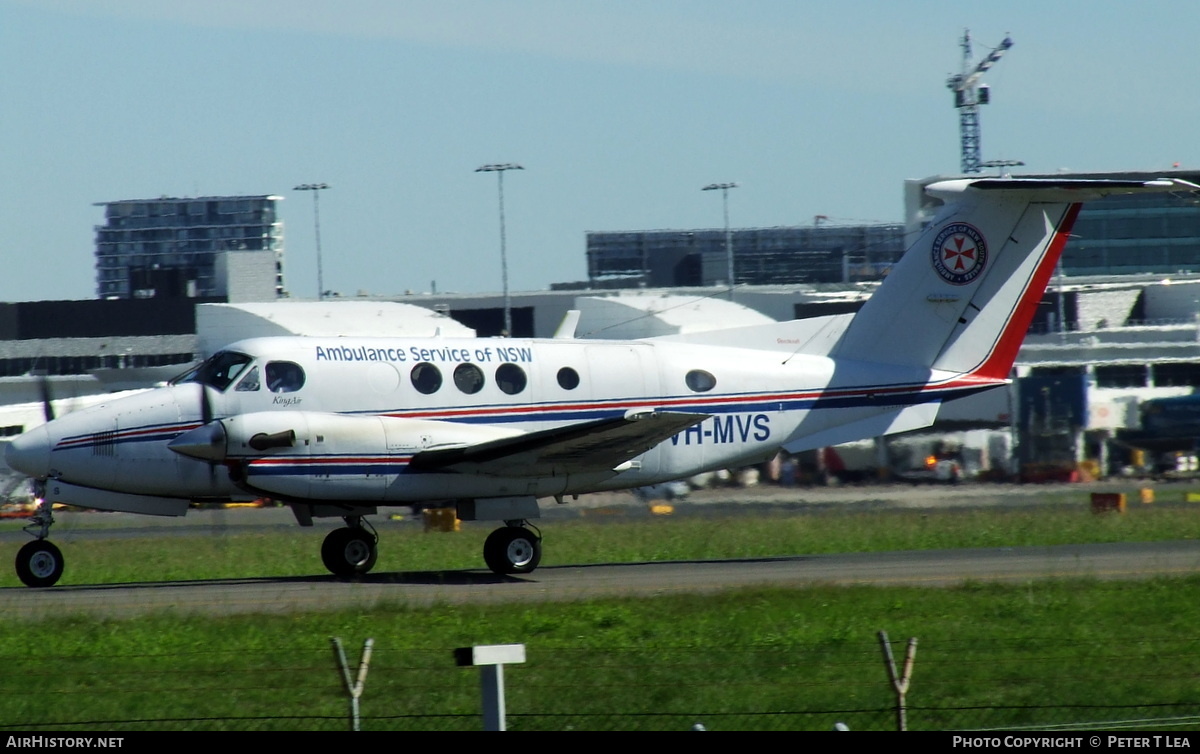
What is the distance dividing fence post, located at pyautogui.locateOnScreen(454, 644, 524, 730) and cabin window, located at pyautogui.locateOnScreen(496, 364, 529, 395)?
12416mm

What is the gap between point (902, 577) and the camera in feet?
57.9

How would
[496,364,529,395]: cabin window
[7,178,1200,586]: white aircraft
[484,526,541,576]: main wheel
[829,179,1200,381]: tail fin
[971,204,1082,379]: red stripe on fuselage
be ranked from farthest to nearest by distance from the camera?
[971,204,1082,379]: red stripe on fuselage → [829,179,1200,381]: tail fin → [496,364,529,395]: cabin window → [484,526,541,576]: main wheel → [7,178,1200,586]: white aircraft

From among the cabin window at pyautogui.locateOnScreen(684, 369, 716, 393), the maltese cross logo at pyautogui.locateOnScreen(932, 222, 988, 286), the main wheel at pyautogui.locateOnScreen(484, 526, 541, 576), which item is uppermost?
the maltese cross logo at pyautogui.locateOnScreen(932, 222, 988, 286)

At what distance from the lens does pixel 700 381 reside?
1995 centimetres

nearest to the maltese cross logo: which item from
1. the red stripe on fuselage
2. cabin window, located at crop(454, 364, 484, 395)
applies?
the red stripe on fuselage

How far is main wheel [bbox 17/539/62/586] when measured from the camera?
1722 cm

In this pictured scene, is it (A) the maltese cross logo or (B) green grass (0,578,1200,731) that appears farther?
(A) the maltese cross logo

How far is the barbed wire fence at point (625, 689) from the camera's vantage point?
9.52m

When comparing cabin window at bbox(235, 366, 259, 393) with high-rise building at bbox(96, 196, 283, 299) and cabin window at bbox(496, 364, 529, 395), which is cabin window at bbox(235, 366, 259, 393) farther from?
high-rise building at bbox(96, 196, 283, 299)

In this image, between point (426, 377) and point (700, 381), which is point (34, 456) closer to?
point (426, 377)

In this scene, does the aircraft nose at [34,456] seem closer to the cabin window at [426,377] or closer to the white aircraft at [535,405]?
the white aircraft at [535,405]

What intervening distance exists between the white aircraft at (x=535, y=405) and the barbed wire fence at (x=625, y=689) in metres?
5.54

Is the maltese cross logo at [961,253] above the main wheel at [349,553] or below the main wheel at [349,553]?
above

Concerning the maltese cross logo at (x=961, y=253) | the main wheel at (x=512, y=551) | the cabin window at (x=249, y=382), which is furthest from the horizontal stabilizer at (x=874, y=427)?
the cabin window at (x=249, y=382)
